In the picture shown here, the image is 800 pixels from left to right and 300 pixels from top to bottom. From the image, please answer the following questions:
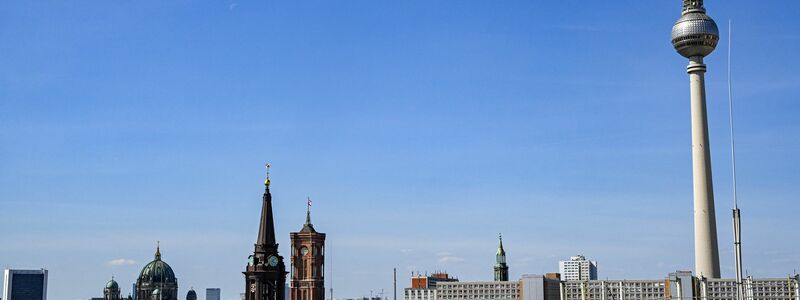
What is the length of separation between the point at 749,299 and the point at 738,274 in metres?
84.0

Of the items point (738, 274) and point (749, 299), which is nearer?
point (738, 274)

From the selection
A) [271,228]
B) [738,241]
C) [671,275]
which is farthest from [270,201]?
[738,241]

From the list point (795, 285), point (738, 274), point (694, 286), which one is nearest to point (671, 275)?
point (694, 286)

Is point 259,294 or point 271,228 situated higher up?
point 271,228

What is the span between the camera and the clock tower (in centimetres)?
14688

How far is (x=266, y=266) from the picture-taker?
147 metres

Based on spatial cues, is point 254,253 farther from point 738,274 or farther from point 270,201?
point 738,274

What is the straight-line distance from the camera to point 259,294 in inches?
5768

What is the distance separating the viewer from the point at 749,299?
524 ft

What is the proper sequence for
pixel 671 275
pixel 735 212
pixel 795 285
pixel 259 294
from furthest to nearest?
pixel 795 285 < pixel 671 275 < pixel 259 294 < pixel 735 212

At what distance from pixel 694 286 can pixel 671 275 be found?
7401 millimetres

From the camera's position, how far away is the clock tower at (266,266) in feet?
482

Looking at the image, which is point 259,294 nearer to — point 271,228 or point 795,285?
point 271,228

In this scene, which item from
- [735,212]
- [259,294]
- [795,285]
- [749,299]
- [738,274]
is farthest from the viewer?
[795,285]
